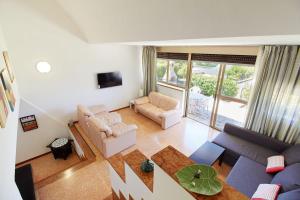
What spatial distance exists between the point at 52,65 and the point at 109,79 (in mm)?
1653

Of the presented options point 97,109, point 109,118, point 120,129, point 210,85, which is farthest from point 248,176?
point 97,109

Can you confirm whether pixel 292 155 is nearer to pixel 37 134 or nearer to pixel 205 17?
pixel 205 17

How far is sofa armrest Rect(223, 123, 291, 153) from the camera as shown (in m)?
2.90

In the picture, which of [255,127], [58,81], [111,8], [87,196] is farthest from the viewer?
[58,81]

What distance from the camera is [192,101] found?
Result: 16.5 feet

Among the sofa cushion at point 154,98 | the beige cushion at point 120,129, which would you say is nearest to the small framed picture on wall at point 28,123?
the beige cushion at point 120,129

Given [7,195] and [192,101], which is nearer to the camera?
[7,195]

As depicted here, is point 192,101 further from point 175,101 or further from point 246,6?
point 246,6

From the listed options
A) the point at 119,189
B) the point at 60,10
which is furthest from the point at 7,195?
the point at 60,10

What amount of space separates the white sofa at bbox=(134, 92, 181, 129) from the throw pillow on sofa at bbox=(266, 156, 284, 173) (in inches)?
97.9

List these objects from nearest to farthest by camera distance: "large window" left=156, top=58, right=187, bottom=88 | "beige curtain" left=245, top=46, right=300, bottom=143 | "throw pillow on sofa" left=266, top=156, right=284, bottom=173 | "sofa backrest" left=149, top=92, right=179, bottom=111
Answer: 1. "throw pillow on sofa" left=266, top=156, right=284, bottom=173
2. "beige curtain" left=245, top=46, right=300, bottom=143
3. "sofa backrest" left=149, top=92, right=179, bottom=111
4. "large window" left=156, top=58, right=187, bottom=88

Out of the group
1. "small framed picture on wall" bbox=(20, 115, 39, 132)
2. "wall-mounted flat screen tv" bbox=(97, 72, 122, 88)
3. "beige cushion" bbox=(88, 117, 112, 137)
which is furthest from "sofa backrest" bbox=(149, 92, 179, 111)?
"small framed picture on wall" bbox=(20, 115, 39, 132)

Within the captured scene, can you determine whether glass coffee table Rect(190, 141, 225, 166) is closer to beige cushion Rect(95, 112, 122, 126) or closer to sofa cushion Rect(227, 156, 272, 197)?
sofa cushion Rect(227, 156, 272, 197)

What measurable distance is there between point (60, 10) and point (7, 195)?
400cm
